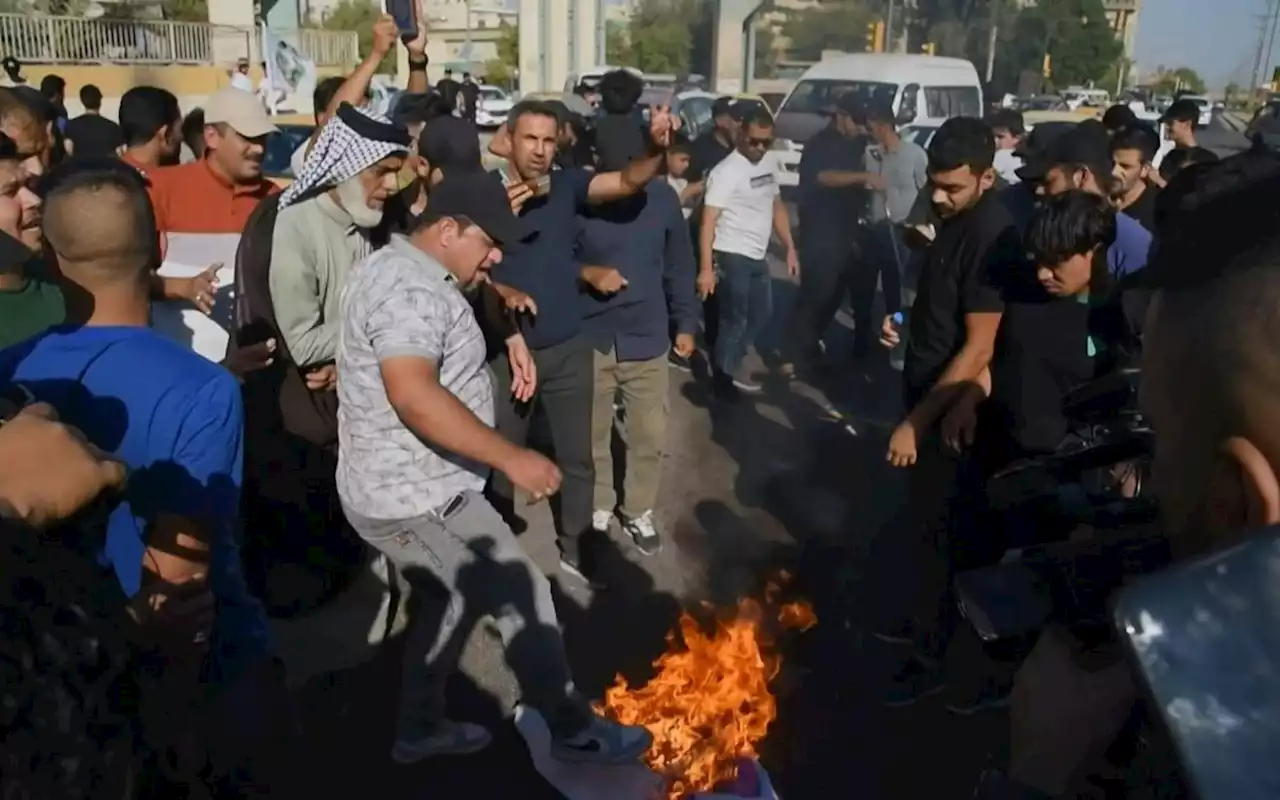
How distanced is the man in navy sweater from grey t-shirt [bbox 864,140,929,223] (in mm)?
3983

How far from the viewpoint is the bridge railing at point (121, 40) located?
25.8 m

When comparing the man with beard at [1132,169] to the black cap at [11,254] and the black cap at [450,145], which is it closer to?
the black cap at [450,145]

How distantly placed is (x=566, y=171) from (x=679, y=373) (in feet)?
12.9

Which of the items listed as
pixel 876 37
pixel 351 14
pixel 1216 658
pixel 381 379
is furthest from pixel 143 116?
pixel 351 14

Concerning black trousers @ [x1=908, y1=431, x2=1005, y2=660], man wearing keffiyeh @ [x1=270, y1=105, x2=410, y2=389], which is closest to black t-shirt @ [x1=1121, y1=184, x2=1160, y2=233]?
black trousers @ [x1=908, y1=431, x2=1005, y2=660]

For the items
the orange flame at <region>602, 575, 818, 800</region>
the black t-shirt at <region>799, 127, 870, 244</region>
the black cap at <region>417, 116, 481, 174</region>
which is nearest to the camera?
the orange flame at <region>602, 575, 818, 800</region>

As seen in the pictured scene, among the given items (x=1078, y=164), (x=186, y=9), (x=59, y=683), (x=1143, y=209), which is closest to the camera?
(x=59, y=683)

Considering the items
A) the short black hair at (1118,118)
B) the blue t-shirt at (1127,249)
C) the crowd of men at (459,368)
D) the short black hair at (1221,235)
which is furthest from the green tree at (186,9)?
the short black hair at (1221,235)

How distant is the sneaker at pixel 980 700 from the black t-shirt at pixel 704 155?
595cm

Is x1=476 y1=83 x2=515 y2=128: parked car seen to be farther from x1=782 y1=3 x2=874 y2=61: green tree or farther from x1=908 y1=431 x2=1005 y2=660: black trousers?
x1=908 y1=431 x2=1005 y2=660: black trousers

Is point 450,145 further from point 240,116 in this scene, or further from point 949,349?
point 949,349

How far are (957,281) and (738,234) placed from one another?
4.02m

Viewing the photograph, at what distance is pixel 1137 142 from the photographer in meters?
6.19

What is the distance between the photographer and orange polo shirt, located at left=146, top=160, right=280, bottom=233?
4930 mm
